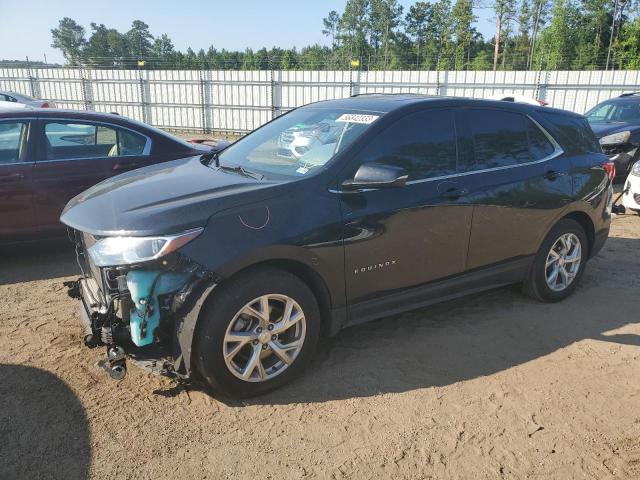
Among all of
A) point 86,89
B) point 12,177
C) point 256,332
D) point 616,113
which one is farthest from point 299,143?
point 86,89

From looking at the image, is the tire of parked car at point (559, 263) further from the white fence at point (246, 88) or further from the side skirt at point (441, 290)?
the white fence at point (246, 88)

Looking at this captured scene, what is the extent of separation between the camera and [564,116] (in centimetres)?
477

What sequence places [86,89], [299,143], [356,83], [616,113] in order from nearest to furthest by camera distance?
[299,143] < [616,113] < [356,83] < [86,89]

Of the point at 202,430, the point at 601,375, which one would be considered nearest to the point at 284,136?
the point at 202,430

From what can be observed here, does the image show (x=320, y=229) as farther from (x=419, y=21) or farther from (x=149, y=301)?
(x=419, y=21)

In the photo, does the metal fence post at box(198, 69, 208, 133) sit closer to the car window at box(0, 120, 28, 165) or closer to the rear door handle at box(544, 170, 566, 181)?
the car window at box(0, 120, 28, 165)

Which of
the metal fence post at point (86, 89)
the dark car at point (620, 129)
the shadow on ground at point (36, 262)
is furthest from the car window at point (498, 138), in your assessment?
the metal fence post at point (86, 89)

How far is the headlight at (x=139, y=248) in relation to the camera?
2785 millimetres

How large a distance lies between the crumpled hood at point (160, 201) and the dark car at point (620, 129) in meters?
8.02

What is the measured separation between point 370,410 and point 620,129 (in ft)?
31.4

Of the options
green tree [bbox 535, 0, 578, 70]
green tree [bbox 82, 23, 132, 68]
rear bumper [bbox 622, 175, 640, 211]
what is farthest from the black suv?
green tree [bbox 82, 23, 132, 68]

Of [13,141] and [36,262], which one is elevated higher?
[13,141]

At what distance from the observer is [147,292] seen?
2.81 meters

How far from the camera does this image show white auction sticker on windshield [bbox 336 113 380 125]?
3621mm
